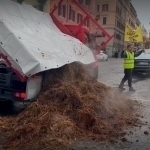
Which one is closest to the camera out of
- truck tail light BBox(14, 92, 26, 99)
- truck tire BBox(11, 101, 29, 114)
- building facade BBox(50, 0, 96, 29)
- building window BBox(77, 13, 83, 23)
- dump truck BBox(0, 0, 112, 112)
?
dump truck BBox(0, 0, 112, 112)

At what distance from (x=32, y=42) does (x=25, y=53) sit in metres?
0.55

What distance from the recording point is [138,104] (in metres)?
7.76

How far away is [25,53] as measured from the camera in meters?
5.42

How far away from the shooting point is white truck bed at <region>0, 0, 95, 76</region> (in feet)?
17.7

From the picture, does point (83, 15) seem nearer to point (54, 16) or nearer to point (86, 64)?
point (54, 16)

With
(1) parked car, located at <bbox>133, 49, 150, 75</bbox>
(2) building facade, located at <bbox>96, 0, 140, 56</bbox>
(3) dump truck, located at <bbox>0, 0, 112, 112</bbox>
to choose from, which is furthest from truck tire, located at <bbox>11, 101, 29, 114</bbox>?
(1) parked car, located at <bbox>133, 49, 150, 75</bbox>

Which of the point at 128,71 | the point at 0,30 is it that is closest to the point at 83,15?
the point at 128,71

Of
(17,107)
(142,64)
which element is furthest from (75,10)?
(142,64)

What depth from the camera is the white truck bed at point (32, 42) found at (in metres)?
5.39

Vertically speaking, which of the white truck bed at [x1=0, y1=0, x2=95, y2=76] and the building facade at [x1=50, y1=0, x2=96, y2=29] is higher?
the building facade at [x1=50, y1=0, x2=96, y2=29]

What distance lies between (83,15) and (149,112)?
13.0 feet

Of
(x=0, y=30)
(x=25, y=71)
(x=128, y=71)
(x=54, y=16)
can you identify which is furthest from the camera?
(x=128, y=71)

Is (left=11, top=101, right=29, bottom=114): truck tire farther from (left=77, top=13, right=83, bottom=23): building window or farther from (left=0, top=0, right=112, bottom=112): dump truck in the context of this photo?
(left=77, top=13, right=83, bottom=23): building window

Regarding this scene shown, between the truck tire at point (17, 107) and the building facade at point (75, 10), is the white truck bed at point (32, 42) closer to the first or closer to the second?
the building facade at point (75, 10)
